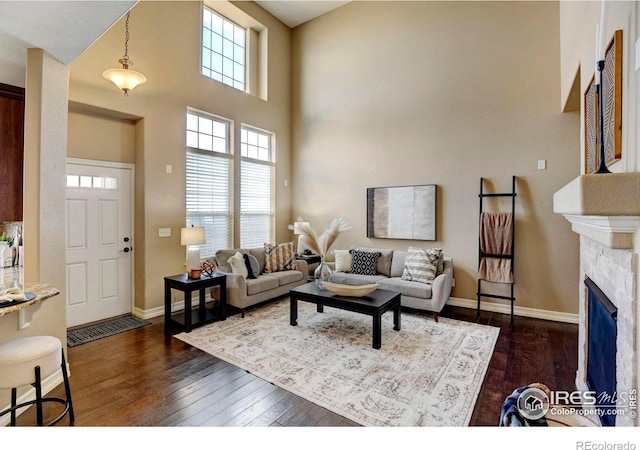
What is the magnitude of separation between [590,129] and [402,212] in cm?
305

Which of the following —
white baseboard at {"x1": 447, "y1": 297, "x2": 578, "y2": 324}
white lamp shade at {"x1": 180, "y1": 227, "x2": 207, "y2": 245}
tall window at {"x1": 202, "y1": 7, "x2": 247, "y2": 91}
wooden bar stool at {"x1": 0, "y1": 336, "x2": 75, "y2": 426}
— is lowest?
white baseboard at {"x1": 447, "y1": 297, "x2": 578, "y2": 324}

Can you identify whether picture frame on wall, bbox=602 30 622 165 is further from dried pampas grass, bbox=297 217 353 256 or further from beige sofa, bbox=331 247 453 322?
dried pampas grass, bbox=297 217 353 256

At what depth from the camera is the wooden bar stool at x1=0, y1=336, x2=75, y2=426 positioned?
191 cm

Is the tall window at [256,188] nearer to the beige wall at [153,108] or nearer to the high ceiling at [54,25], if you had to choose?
the beige wall at [153,108]

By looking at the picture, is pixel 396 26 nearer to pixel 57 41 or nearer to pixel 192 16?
pixel 192 16

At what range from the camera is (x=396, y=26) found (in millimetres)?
5367

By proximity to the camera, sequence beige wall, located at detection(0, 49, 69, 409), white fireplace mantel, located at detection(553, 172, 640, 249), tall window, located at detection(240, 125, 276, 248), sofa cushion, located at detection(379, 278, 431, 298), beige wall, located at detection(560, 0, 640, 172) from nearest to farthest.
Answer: white fireplace mantel, located at detection(553, 172, 640, 249) → beige wall, located at detection(560, 0, 640, 172) → beige wall, located at detection(0, 49, 69, 409) → sofa cushion, located at detection(379, 278, 431, 298) → tall window, located at detection(240, 125, 276, 248)

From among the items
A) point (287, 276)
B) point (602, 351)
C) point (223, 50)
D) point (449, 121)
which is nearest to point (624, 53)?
point (602, 351)

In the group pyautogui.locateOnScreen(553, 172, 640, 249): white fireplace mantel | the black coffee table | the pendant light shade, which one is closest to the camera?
pyautogui.locateOnScreen(553, 172, 640, 249): white fireplace mantel

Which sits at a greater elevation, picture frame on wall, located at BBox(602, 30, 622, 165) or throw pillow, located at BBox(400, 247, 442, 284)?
picture frame on wall, located at BBox(602, 30, 622, 165)

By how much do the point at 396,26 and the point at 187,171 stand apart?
4.23 m

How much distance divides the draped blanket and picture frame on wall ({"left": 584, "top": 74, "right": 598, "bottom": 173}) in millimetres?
1851

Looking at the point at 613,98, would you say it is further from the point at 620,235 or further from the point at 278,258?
the point at 278,258

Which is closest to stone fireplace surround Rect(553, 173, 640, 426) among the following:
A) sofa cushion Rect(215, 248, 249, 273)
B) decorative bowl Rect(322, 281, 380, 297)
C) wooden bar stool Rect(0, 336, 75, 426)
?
decorative bowl Rect(322, 281, 380, 297)
